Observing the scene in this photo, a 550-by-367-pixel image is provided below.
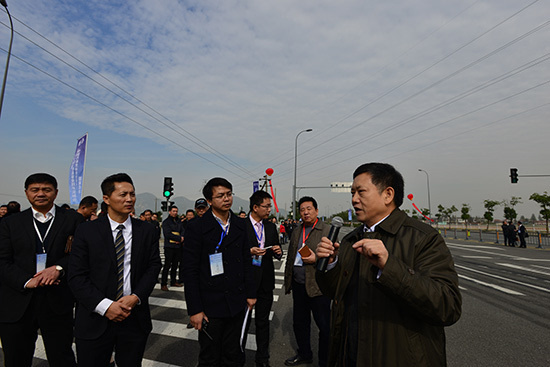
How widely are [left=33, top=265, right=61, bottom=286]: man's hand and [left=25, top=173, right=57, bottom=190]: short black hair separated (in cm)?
93

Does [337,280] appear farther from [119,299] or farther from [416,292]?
[119,299]

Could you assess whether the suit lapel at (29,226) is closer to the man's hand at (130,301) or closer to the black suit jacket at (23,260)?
the black suit jacket at (23,260)

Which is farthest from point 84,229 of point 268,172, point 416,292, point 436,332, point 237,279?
point 268,172

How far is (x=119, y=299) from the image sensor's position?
2.46 m

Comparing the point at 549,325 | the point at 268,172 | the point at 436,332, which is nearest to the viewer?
the point at 436,332

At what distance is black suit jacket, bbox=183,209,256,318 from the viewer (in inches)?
109

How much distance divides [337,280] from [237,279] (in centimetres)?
121

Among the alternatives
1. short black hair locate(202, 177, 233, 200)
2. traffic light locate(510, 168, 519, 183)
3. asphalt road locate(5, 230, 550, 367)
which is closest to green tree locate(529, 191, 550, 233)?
traffic light locate(510, 168, 519, 183)

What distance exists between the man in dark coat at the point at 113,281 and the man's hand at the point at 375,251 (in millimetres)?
1987

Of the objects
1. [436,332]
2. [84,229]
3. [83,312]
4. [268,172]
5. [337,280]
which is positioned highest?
Result: [268,172]

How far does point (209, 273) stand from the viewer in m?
2.85

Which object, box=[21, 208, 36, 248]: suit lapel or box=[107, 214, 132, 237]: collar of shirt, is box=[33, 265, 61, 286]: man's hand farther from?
box=[107, 214, 132, 237]: collar of shirt

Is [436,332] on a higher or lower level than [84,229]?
lower

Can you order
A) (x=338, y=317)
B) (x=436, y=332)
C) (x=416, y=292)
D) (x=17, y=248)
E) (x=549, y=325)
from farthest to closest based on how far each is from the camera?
(x=549, y=325) < (x=17, y=248) < (x=338, y=317) < (x=436, y=332) < (x=416, y=292)
